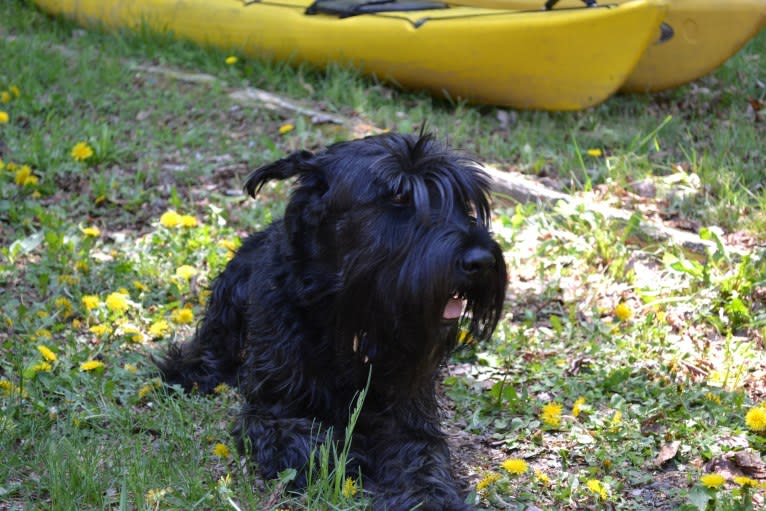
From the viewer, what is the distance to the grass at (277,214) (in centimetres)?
327

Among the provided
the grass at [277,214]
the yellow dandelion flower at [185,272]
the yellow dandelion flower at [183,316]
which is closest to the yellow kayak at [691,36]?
the grass at [277,214]

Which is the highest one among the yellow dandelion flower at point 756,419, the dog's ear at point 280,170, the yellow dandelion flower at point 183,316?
the dog's ear at point 280,170

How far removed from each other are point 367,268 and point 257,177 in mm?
593

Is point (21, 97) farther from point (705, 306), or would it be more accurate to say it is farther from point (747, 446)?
point (747, 446)

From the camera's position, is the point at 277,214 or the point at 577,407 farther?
the point at 277,214

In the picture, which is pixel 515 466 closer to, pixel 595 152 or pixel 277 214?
pixel 277 214

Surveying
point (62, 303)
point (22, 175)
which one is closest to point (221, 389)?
point (62, 303)

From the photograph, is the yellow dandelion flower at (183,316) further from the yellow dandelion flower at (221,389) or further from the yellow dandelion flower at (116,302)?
the yellow dandelion flower at (221,389)

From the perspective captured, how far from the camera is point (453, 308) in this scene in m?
3.13

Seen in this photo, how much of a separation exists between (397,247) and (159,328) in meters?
1.74

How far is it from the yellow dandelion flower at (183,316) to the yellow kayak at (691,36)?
149 inches

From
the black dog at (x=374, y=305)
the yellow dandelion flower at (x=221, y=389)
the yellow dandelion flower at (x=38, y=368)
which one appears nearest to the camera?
the black dog at (x=374, y=305)

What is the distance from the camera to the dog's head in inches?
118

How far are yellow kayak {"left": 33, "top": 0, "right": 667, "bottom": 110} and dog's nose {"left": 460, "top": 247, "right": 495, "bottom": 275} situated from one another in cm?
400
